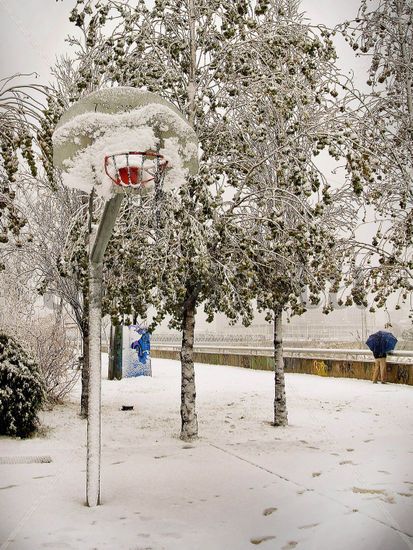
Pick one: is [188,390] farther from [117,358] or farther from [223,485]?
[117,358]

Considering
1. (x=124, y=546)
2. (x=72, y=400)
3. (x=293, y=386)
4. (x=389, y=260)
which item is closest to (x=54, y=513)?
(x=124, y=546)

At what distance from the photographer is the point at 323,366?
1656cm

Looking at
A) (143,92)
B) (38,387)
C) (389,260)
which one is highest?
(143,92)

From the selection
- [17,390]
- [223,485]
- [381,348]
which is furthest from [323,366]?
[223,485]

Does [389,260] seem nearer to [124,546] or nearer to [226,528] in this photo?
[226,528]

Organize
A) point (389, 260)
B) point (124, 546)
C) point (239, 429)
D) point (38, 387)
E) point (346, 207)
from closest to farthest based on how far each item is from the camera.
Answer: point (124, 546) → point (38, 387) → point (389, 260) → point (239, 429) → point (346, 207)

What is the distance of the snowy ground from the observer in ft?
12.2

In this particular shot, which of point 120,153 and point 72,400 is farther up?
point 120,153

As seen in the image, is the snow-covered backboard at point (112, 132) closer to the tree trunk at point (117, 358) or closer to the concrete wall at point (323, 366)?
the concrete wall at point (323, 366)

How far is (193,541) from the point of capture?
363 cm

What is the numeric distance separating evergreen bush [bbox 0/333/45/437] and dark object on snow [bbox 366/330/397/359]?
8.73m

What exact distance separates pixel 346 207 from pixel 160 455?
716cm

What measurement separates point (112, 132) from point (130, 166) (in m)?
0.31

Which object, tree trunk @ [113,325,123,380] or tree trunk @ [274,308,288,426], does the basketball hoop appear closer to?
tree trunk @ [274,308,288,426]
